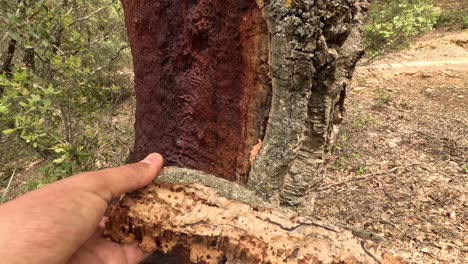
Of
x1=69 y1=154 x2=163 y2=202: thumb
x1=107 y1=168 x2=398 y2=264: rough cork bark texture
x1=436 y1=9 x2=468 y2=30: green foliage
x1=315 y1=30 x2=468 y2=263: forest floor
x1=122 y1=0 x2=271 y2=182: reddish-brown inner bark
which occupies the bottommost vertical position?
x1=315 y1=30 x2=468 y2=263: forest floor

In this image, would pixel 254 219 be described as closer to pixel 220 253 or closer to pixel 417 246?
pixel 220 253

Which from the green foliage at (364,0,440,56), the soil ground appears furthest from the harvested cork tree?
the green foliage at (364,0,440,56)

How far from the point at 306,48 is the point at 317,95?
0.21 meters

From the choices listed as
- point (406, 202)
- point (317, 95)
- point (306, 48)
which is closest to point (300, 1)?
point (306, 48)

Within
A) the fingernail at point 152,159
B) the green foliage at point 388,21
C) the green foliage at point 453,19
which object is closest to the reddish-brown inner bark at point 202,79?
the fingernail at point 152,159

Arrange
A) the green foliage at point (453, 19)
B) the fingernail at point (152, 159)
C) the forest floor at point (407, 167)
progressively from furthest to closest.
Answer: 1. the green foliage at point (453, 19)
2. the forest floor at point (407, 167)
3. the fingernail at point (152, 159)

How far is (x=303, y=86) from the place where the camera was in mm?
1133

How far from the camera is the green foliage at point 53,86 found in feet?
6.82

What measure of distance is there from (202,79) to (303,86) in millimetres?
461

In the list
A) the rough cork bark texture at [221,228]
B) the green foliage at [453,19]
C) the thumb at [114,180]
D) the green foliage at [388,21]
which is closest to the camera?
the rough cork bark texture at [221,228]

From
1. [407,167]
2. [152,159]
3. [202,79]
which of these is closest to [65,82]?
[202,79]

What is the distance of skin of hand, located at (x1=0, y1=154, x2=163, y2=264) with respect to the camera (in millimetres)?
879

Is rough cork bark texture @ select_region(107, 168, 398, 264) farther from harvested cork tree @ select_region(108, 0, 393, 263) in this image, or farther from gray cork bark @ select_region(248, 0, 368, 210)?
gray cork bark @ select_region(248, 0, 368, 210)

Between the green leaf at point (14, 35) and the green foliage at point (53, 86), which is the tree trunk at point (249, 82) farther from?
the green leaf at point (14, 35)
